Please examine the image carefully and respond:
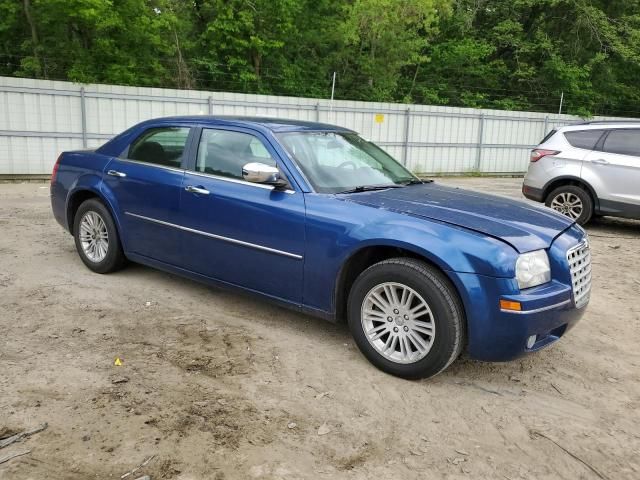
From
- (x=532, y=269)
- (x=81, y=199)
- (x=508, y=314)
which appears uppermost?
(x=532, y=269)

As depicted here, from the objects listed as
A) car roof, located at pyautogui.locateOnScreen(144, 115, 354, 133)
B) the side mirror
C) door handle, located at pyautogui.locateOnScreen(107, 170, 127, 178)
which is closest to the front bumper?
the side mirror

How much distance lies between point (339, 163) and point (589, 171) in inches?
234

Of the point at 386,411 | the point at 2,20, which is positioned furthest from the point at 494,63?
the point at 386,411

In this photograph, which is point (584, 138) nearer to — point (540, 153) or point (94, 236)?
point (540, 153)

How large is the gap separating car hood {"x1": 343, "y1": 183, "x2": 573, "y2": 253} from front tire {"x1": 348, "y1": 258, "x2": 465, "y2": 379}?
39cm

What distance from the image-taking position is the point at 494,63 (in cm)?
2853

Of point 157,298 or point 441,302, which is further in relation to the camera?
point 157,298

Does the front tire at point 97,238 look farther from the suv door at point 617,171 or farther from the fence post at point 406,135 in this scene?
the fence post at point 406,135

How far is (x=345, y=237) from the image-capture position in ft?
12.7

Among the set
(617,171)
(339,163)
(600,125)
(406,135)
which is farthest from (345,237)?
(406,135)

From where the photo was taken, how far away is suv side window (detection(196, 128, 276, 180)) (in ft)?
14.8

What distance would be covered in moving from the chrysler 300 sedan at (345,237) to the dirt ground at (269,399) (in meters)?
0.33

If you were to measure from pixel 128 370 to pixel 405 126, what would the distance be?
14862mm

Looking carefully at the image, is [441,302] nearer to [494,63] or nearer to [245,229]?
[245,229]
